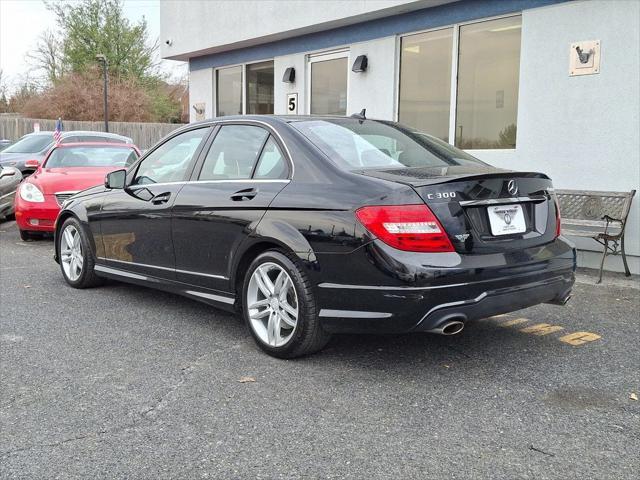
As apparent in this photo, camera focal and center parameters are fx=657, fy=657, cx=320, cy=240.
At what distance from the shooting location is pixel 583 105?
758 centimetres

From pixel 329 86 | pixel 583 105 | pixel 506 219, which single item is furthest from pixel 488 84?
pixel 506 219

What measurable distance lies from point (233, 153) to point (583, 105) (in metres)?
4.78

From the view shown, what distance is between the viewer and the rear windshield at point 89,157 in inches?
397

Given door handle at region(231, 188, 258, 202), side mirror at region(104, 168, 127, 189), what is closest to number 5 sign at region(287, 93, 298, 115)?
side mirror at region(104, 168, 127, 189)

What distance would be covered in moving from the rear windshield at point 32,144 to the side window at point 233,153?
11.3 metres

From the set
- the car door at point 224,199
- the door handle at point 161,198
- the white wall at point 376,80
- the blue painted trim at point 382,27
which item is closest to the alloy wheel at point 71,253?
the door handle at point 161,198

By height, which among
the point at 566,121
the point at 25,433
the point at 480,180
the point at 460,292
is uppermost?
the point at 566,121

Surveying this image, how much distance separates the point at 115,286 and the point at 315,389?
3398 mm

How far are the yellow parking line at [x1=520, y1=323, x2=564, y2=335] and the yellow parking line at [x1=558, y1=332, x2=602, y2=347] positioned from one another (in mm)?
137

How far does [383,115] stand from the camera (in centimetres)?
1034

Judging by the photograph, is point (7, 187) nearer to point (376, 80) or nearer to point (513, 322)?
point (376, 80)

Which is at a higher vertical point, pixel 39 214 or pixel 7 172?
pixel 7 172

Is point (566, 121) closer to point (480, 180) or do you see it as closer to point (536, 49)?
point (536, 49)

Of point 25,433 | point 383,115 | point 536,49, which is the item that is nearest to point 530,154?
point 536,49
